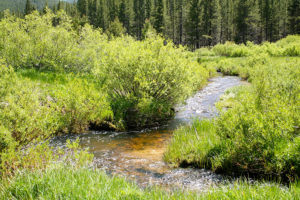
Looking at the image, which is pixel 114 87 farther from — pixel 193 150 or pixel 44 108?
pixel 193 150

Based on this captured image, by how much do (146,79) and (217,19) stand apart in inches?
2484

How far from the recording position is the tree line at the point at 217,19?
66450 millimetres

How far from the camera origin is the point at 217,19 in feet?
220

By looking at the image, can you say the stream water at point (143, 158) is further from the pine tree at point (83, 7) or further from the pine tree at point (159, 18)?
the pine tree at point (83, 7)

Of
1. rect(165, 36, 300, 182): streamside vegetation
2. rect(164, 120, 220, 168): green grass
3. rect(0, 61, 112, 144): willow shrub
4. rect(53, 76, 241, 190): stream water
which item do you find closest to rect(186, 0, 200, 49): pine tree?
rect(53, 76, 241, 190): stream water

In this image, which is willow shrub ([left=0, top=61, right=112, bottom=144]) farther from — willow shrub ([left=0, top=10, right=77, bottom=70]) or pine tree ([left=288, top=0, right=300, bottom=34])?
pine tree ([left=288, top=0, right=300, bottom=34])

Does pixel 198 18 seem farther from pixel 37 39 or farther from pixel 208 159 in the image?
pixel 208 159

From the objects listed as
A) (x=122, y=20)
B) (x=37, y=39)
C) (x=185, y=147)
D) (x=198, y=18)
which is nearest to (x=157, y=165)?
(x=185, y=147)

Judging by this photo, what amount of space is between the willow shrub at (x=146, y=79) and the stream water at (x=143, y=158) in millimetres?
1021

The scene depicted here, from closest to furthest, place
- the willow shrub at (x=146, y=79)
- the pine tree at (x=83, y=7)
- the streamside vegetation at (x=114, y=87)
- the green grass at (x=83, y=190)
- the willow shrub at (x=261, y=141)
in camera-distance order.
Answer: the green grass at (x=83, y=190) → the willow shrub at (x=261, y=141) → the streamside vegetation at (x=114, y=87) → the willow shrub at (x=146, y=79) → the pine tree at (x=83, y=7)

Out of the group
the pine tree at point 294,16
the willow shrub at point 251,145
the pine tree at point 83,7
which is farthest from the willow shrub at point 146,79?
the pine tree at point 83,7

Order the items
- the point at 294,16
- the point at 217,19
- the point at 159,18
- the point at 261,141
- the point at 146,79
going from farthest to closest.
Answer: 1. the point at 159,18
2. the point at 217,19
3. the point at 294,16
4. the point at 146,79
5. the point at 261,141

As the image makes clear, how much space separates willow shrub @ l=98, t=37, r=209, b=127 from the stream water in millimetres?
1021

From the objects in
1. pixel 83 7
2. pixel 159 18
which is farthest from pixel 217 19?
pixel 83 7
